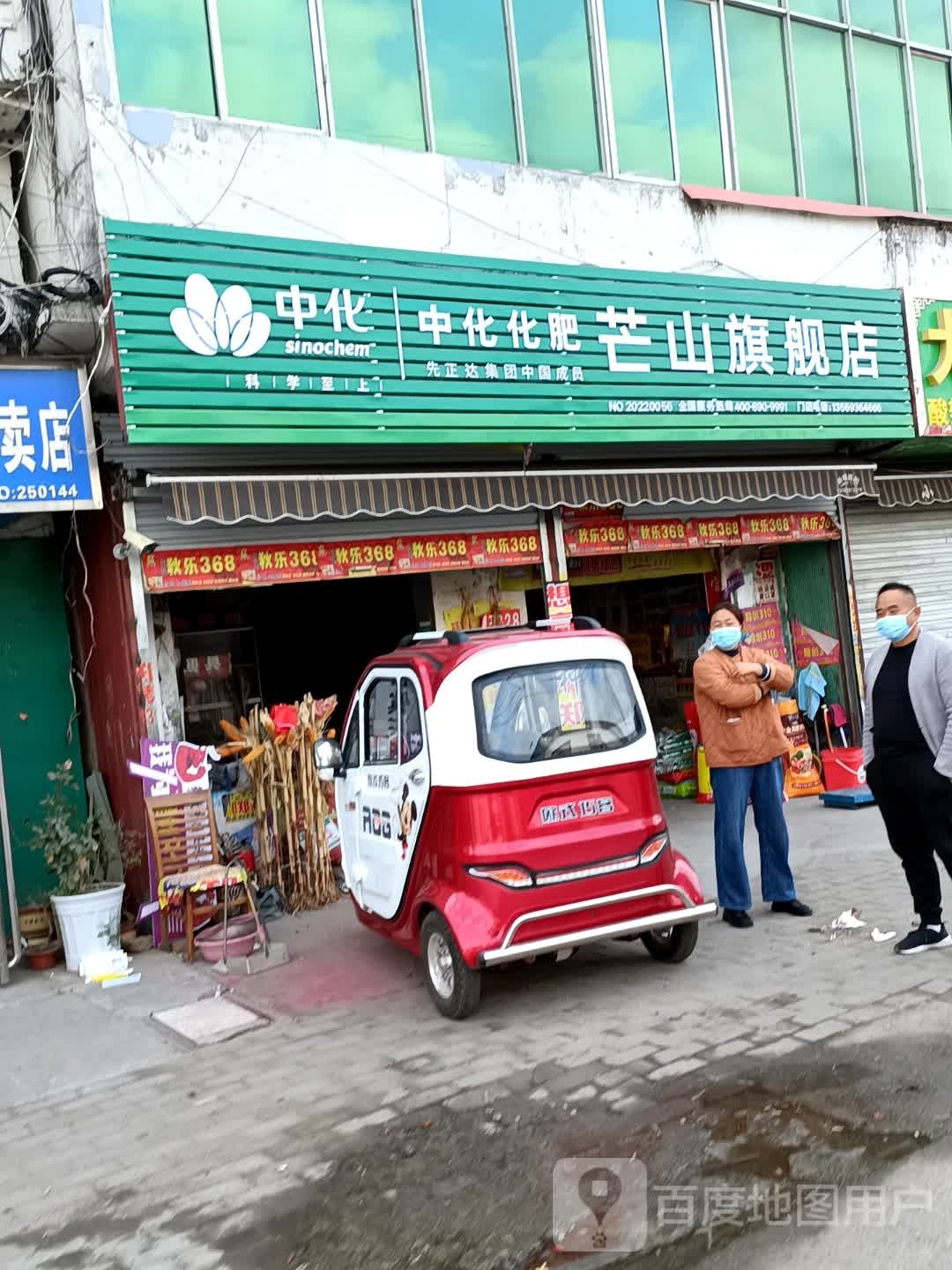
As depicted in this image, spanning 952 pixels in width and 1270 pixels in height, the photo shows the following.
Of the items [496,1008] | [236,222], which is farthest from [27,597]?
[496,1008]

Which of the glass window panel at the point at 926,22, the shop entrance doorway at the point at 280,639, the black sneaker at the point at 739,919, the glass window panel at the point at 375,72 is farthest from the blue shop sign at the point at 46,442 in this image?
the glass window panel at the point at 926,22

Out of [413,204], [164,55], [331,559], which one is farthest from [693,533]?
[164,55]

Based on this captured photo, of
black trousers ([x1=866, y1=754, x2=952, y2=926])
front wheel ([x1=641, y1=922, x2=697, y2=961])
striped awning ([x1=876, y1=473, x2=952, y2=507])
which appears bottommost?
front wheel ([x1=641, y1=922, x2=697, y2=961])

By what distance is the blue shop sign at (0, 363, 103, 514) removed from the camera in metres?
7.48

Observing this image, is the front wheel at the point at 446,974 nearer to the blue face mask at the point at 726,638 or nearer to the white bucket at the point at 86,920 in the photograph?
the blue face mask at the point at 726,638

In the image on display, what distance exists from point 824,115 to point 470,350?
5945 mm

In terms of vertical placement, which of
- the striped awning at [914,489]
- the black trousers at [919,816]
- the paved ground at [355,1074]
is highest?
the striped awning at [914,489]

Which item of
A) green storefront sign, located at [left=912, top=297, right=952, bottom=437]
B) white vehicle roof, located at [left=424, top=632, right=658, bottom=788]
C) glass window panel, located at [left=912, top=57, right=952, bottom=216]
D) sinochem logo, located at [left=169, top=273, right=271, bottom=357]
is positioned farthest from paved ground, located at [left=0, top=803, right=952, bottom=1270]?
glass window panel, located at [left=912, top=57, right=952, bottom=216]

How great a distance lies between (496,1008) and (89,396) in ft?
16.6

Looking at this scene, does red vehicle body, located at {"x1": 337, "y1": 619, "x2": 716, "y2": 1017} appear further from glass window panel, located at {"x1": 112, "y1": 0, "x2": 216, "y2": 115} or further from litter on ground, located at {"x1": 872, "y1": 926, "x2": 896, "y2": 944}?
glass window panel, located at {"x1": 112, "y1": 0, "x2": 216, "y2": 115}

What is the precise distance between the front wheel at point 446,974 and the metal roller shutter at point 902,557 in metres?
8.24

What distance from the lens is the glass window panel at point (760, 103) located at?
11.6m

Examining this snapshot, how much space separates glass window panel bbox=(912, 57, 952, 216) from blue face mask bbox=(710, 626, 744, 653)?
8.80 m

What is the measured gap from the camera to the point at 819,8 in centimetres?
1223
